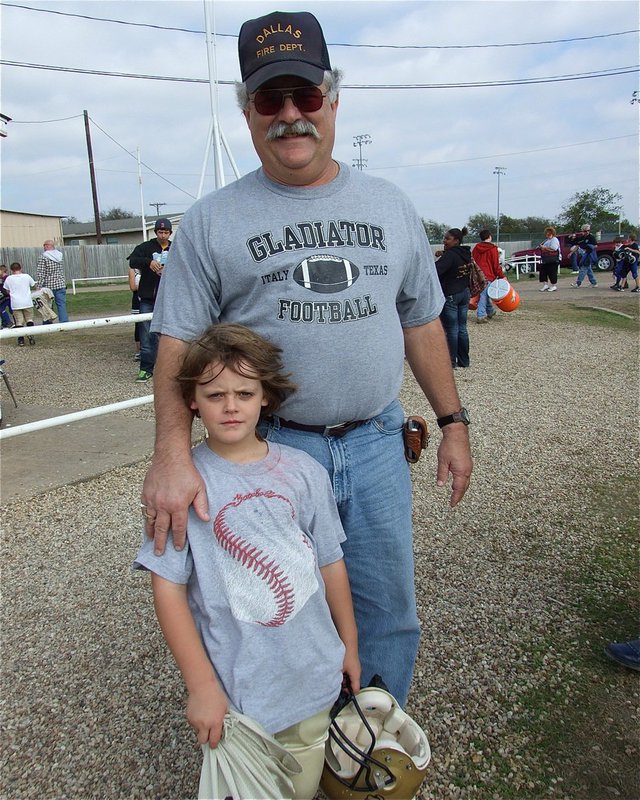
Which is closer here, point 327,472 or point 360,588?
point 327,472

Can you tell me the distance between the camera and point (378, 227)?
1.85 metres

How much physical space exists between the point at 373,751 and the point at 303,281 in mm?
1224

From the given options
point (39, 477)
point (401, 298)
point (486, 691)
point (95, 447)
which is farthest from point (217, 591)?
point (95, 447)

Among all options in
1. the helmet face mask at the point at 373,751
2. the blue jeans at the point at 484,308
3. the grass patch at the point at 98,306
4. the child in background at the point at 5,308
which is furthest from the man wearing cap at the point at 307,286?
the grass patch at the point at 98,306

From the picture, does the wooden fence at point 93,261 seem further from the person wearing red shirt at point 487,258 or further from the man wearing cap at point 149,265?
the man wearing cap at point 149,265

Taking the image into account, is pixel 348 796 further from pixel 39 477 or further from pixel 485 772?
pixel 39 477

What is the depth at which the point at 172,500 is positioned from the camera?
1.53 meters

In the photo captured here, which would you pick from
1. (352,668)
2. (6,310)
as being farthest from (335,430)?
(6,310)

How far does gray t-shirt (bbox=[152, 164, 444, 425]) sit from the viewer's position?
1728 millimetres

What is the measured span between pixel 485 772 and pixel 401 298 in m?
1.56

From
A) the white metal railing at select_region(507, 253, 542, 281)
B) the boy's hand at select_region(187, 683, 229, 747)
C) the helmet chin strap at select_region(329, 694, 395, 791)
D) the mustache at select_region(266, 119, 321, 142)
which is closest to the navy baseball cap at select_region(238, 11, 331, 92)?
the mustache at select_region(266, 119, 321, 142)

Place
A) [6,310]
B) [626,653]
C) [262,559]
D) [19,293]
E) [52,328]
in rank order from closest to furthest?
[262,559]
[626,653]
[52,328]
[19,293]
[6,310]

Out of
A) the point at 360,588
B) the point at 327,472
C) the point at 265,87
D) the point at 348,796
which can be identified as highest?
the point at 265,87

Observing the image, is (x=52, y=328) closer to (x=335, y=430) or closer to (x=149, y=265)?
(x=335, y=430)
